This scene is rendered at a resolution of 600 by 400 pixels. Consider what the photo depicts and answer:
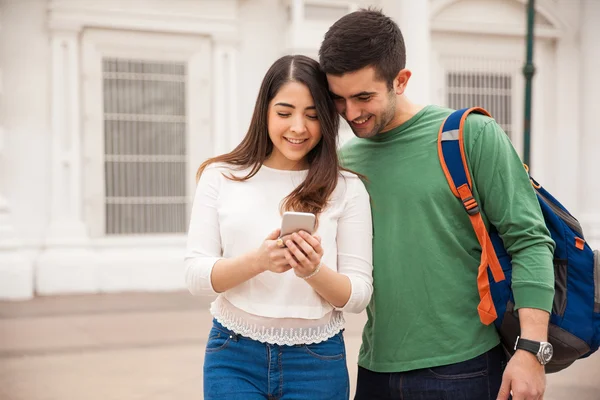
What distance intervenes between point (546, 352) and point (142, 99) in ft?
26.3

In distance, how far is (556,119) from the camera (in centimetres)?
1061

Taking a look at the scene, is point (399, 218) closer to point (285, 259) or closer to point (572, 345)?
point (285, 259)

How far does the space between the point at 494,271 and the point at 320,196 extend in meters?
0.54

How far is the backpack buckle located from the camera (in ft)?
5.96

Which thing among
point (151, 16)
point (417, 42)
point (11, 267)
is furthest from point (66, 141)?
point (417, 42)

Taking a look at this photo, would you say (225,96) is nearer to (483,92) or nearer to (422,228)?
(483,92)

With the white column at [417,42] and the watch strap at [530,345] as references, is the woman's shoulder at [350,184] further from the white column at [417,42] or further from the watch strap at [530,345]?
the white column at [417,42]

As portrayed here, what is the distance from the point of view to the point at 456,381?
1.82 meters

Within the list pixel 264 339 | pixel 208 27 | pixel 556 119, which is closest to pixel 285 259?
pixel 264 339

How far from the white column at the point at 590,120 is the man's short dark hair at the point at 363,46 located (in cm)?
909

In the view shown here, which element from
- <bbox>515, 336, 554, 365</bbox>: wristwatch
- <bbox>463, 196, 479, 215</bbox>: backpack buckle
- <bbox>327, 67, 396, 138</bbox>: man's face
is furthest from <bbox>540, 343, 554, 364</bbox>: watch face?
<bbox>327, 67, 396, 138</bbox>: man's face

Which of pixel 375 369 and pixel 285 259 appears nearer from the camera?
pixel 285 259

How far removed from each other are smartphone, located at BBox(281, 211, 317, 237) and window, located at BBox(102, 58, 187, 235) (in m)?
7.80

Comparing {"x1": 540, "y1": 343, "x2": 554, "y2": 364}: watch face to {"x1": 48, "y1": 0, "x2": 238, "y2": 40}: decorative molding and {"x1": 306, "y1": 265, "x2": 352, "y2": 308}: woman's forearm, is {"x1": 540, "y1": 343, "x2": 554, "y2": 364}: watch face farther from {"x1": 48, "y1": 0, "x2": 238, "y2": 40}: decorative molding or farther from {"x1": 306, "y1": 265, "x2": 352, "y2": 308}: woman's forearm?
{"x1": 48, "y1": 0, "x2": 238, "y2": 40}: decorative molding
